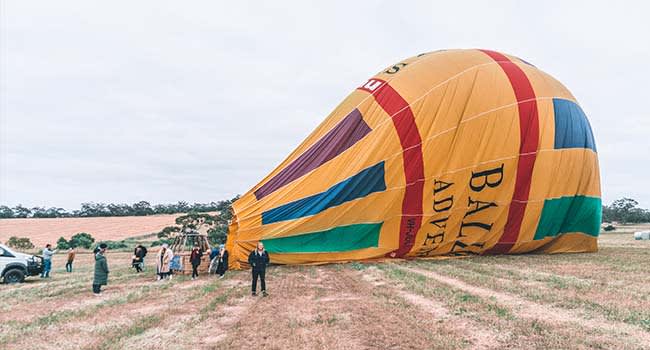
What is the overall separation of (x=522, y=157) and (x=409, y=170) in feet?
12.5

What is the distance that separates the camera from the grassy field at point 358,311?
21.0 feet

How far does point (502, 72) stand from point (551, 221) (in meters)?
5.30

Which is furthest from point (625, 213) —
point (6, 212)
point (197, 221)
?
point (6, 212)

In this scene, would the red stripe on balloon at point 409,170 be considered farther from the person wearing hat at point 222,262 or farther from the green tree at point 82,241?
the green tree at point 82,241

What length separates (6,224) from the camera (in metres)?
60.6

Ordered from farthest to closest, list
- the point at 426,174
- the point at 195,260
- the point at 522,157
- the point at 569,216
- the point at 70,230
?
1. the point at 70,230
2. the point at 569,216
3. the point at 522,157
4. the point at 426,174
5. the point at 195,260

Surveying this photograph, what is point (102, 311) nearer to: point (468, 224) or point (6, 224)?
point (468, 224)

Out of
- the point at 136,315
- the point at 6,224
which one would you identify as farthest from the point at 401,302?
the point at 6,224

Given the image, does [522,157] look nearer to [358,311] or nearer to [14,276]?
[358,311]

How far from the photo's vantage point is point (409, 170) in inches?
585

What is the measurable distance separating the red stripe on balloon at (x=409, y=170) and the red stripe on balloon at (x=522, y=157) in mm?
3139

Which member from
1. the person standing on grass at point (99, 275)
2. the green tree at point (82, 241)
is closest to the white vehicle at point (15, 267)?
the person standing on grass at point (99, 275)

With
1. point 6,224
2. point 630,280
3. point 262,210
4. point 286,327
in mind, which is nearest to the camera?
point 286,327

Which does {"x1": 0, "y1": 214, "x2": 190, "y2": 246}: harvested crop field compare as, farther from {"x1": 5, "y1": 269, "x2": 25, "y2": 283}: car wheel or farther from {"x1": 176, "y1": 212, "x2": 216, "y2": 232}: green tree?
{"x1": 5, "y1": 269, "x2": 25, "y2": 283}: car wheel
